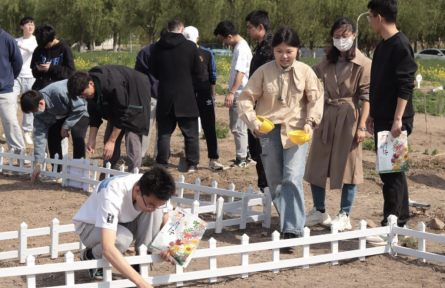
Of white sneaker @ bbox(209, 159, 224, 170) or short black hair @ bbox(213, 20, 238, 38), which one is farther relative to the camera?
white sneaker @ bbox(209, 159, 224, 170)

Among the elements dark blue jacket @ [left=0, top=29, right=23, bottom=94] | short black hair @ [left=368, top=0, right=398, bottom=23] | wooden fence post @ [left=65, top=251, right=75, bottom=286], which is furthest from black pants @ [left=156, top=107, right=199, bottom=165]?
wooden fence post @ [left=65, top=251, right=75, bottom=286]

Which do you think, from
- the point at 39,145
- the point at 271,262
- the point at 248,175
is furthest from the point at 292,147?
the point at 39,145

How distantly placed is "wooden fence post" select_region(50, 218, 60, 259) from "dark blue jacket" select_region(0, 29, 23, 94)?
4098 millimetres

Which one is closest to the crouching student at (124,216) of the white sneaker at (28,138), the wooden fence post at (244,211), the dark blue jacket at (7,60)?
the wooden fence post at (244,211)

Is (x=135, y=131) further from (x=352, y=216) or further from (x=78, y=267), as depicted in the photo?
(x=78, y=267)

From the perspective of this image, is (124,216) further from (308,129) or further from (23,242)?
(308,129)

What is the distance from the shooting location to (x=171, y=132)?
807 centimetres

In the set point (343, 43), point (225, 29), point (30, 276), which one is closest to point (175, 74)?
point (225, 29)

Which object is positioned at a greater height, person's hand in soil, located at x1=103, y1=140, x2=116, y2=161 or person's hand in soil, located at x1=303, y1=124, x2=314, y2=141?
person's hand in soil, located at x1=303, y1=124, x2=314, y2=141

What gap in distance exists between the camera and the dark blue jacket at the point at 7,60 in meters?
8.35

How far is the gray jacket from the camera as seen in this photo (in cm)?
730

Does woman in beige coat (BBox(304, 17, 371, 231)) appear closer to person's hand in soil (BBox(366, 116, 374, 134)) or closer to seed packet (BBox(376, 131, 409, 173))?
person's hand in soil (BBox(366, 116, 374, 134))

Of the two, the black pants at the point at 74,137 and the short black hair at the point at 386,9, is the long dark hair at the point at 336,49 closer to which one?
the short black hair at the point at 386,9

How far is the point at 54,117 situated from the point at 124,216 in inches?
147
